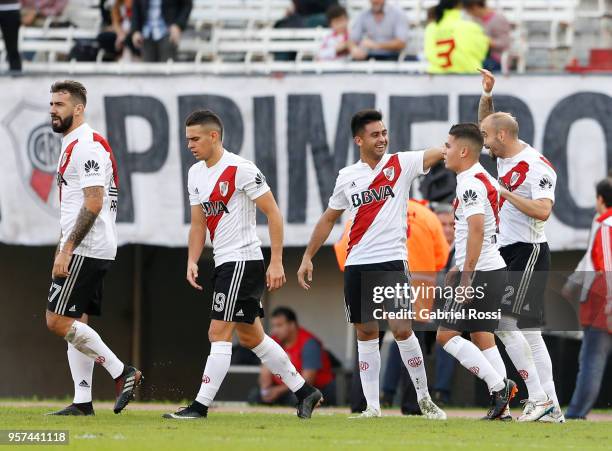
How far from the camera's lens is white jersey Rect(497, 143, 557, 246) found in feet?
30.0

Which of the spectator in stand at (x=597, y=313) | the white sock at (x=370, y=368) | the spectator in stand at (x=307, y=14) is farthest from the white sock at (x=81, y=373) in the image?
the spectator in stand at (x=307, y=14)

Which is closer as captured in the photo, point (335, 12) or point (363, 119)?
point (363, 119)

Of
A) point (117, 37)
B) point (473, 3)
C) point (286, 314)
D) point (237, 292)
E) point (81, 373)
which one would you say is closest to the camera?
point (237, 292)

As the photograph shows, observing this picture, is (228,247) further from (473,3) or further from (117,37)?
(117,37)

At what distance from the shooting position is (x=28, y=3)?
658 inches

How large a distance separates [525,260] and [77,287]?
301 cm

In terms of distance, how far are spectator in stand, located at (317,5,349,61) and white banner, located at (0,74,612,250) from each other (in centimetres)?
150

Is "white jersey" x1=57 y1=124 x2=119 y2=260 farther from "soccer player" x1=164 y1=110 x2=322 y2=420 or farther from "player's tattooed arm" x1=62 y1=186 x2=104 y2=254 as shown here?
"soccer player" x1=164 y1=110 x2=322 y2=420

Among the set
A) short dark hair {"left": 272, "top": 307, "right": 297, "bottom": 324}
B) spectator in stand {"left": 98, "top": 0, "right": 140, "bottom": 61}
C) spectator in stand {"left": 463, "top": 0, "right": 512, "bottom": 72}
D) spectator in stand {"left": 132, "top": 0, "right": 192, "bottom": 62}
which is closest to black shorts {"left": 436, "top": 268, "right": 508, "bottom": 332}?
short dark hair {"left": 272, "top": 307, "right": 297, "bottom": 324}

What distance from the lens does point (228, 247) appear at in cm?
906

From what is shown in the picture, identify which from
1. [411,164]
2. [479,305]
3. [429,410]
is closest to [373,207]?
[411,164]

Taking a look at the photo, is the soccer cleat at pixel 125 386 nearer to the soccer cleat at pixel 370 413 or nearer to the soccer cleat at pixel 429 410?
the soccer cleat at pixel 370 413

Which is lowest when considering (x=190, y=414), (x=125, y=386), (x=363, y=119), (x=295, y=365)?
(x=295, y=365)

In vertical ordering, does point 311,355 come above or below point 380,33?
below
